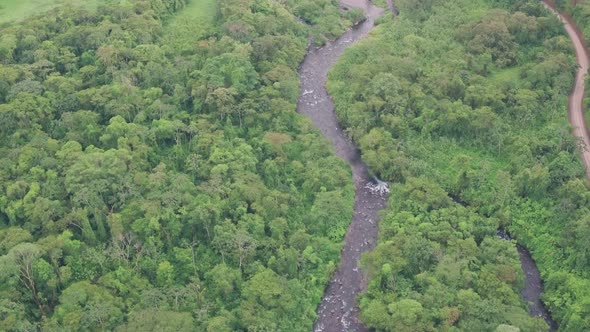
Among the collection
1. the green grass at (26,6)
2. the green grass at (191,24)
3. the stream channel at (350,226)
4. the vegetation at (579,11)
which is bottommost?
the stream channel at (350,226)

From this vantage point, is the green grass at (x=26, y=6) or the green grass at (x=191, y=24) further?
the green grass at (x=26, y=6)

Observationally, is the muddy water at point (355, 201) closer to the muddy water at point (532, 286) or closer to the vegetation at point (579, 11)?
the muddy water at point (532, 286)

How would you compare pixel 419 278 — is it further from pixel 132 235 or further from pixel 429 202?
pixel 132 235

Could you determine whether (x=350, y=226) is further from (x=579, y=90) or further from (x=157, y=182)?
(x=579, y=90)

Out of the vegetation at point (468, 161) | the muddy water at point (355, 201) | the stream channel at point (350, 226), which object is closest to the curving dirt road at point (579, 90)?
the vegetation at point (468, 161)

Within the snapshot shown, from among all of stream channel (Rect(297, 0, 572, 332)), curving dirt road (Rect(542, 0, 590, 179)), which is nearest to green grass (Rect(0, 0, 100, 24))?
stream channel (Rect(297, 0, 572, 332))

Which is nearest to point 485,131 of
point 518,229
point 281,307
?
point 518,229

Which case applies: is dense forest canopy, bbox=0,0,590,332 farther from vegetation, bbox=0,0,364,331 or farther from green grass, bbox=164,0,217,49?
green grass, bbox=164,0,217,49
